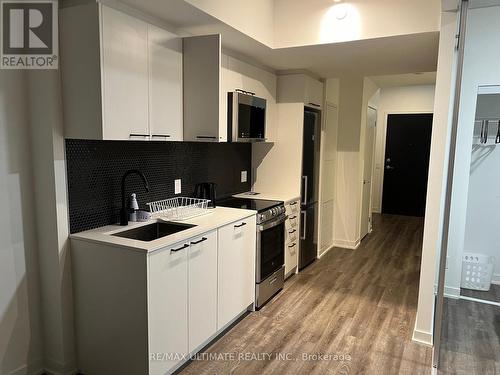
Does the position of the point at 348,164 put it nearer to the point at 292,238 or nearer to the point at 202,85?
Result: the point at 292,238

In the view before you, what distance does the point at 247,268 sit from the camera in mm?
2961

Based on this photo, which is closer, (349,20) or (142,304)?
(142,304)

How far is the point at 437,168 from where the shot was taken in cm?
254

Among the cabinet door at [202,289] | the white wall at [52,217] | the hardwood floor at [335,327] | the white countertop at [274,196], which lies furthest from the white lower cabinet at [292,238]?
the white wall at [52,217]

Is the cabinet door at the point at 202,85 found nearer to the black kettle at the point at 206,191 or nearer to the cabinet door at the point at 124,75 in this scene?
the cabinet door at the point at 124,75

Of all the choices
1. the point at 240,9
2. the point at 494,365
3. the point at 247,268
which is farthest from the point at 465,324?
the point at 240,9

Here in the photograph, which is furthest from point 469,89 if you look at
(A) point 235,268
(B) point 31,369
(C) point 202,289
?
(B) point 31,369

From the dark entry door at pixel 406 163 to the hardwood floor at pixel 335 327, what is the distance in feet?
10.1

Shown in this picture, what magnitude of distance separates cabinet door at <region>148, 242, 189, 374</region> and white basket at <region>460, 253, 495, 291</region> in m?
2.99

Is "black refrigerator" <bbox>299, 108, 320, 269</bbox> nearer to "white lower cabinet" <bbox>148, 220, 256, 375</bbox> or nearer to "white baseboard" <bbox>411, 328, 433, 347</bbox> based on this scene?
"white lower cabinet" <bbox>148, 220, 256, 375</bbox>

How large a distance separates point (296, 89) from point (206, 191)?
158 centimetres

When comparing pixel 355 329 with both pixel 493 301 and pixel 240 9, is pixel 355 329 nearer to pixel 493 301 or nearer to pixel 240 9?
pixel 493 301

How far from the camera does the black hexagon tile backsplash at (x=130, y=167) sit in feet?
7.32

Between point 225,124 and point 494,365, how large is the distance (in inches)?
103
